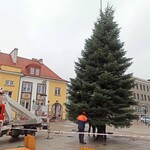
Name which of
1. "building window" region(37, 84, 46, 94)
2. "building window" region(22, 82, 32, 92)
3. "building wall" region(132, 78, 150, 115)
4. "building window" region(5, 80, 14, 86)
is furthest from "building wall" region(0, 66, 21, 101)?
"building wall" region(132, 78, 150, 115)

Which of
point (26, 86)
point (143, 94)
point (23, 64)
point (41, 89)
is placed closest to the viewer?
point (26, 86)

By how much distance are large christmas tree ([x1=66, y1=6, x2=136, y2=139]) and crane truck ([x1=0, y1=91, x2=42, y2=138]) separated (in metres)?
2.78

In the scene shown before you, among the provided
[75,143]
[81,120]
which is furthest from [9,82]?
[81,120]

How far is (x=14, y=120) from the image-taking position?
12.0 meters

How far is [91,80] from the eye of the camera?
1295 centimetres

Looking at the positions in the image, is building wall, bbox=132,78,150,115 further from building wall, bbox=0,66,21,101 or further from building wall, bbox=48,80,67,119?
building wall, bbox=0,66,21,101

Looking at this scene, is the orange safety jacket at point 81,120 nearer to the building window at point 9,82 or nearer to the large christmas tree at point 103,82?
the large christmas tree at point 103,82

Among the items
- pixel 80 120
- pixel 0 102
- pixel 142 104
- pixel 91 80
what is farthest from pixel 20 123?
pixel 142 104

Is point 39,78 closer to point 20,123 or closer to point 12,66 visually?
point 12,66

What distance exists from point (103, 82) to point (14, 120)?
613cm

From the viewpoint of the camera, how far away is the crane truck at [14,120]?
10.8 metres

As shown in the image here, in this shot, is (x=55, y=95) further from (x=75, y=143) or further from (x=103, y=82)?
(x=75, y=143)

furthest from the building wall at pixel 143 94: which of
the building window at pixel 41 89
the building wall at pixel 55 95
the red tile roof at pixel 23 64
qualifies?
the building window at pixel 41 89

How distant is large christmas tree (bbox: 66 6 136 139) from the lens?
11.8m
